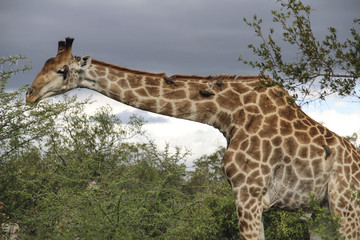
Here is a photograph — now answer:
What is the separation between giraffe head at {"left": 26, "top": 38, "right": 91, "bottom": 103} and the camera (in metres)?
9.16

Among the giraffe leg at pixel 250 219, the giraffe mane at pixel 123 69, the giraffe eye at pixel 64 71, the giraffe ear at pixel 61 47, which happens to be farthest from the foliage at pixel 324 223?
the giraffe ear at pixel 61 47

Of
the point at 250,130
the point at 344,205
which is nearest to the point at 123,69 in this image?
the point at 250,130

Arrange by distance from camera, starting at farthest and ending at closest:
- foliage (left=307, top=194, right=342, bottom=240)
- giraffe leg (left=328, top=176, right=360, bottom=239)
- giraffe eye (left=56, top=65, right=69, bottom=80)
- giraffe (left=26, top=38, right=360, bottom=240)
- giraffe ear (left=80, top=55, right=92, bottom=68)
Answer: giraffe ear (left=80, top=55, right=92, bottom=68), giraffe eye (left=56, top=65, right=69, bottom=80), giraffe leg (left=328, top=176, right=360, bottom=239), giraffe (left=26, top=38, right=360, bottom=240), foliage (left=307, top=194, right=342, bottom=240)

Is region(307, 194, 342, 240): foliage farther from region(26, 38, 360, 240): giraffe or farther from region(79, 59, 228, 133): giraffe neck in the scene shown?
region(79, 59, 228, 133): giraffe neck

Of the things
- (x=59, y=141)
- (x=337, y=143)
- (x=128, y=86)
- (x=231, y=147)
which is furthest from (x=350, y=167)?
(x=59, y=141)

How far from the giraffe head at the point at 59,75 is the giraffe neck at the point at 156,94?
0.52 feet

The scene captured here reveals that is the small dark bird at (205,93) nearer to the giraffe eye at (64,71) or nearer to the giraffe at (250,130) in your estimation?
the giraffe at (250,130)

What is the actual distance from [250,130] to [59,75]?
363 centimetres

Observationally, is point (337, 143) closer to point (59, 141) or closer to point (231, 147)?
point (231, 147)

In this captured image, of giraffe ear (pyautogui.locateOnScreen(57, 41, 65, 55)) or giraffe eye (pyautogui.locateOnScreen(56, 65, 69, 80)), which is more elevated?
giraffe ear (pyautogui.locateOnScreen(57, 41, 65, 55))

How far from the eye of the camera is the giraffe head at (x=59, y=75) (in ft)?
30.0

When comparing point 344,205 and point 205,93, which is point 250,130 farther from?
point 344,205

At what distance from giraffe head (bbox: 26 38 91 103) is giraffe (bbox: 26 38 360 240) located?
2 cm

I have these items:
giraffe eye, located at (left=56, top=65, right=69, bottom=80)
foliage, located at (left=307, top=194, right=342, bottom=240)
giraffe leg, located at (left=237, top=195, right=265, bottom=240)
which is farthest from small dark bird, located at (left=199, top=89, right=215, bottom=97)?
foliage, located at (left=307, top=194, right=342, bottom=240)
